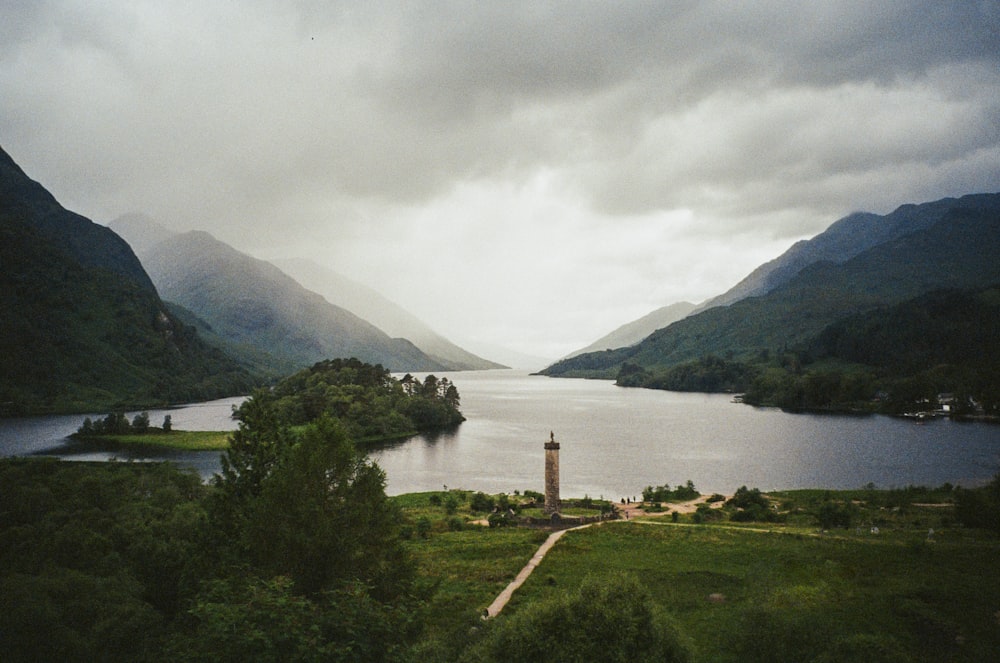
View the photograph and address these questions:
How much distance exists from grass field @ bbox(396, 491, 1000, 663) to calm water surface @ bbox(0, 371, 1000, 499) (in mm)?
36412

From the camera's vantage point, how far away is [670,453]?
409 feet

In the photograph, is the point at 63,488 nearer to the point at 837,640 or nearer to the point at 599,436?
the point at 837,640

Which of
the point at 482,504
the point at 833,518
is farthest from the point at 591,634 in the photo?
the point at 482,504

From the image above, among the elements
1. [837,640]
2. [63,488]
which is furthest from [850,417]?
[63,488]

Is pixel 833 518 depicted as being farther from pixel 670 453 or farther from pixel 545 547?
pixel 670 453

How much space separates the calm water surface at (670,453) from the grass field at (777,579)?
36412mm

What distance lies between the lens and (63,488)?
55000 mm

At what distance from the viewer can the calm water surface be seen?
330 feet

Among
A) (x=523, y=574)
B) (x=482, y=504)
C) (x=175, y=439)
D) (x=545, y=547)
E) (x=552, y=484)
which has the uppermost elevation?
(x=552, y=484)

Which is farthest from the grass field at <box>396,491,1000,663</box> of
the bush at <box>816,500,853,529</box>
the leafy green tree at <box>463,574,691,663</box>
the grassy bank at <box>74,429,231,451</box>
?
the grassy bank at <box>74,429,231,451</box>

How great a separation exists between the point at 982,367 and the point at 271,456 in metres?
238

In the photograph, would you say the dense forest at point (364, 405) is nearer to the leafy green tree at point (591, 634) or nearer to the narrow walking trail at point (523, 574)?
the narrow walking trail at point (523, 574)

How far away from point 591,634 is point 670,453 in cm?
10857

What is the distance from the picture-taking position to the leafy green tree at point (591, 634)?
21875 mm
